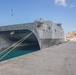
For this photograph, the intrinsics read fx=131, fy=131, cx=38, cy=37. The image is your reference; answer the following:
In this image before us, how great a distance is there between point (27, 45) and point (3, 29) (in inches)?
312

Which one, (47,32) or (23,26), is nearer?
(23,26)

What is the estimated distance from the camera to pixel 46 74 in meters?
5.36

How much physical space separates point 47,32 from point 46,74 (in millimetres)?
18970

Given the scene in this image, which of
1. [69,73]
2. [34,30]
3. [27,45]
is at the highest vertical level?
[34,30]

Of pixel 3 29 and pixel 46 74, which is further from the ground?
pixel 3 29

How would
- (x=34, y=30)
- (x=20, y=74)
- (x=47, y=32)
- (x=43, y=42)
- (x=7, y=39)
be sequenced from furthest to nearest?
1. (x=7, y=39)
2. (x=47, y=32)
3. (x=43, y=42)
4. (x=34, y=30)
5. (x=20, y=74)

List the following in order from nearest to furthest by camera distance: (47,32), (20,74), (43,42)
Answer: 1. (20,74)
2. (43,42)
3. (47,32)

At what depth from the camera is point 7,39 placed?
94.0 feet

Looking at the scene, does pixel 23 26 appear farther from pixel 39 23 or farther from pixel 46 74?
pixel 46 74

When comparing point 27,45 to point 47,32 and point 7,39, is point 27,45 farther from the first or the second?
point 47,32

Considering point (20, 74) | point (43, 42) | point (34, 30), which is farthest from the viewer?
point (43, 42)

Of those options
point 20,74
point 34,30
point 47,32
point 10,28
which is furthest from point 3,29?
point 20,74

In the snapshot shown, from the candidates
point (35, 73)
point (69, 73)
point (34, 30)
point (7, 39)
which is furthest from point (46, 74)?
point (7, 39)

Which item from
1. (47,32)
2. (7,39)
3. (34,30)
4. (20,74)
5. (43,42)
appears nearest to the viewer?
(20,74)
